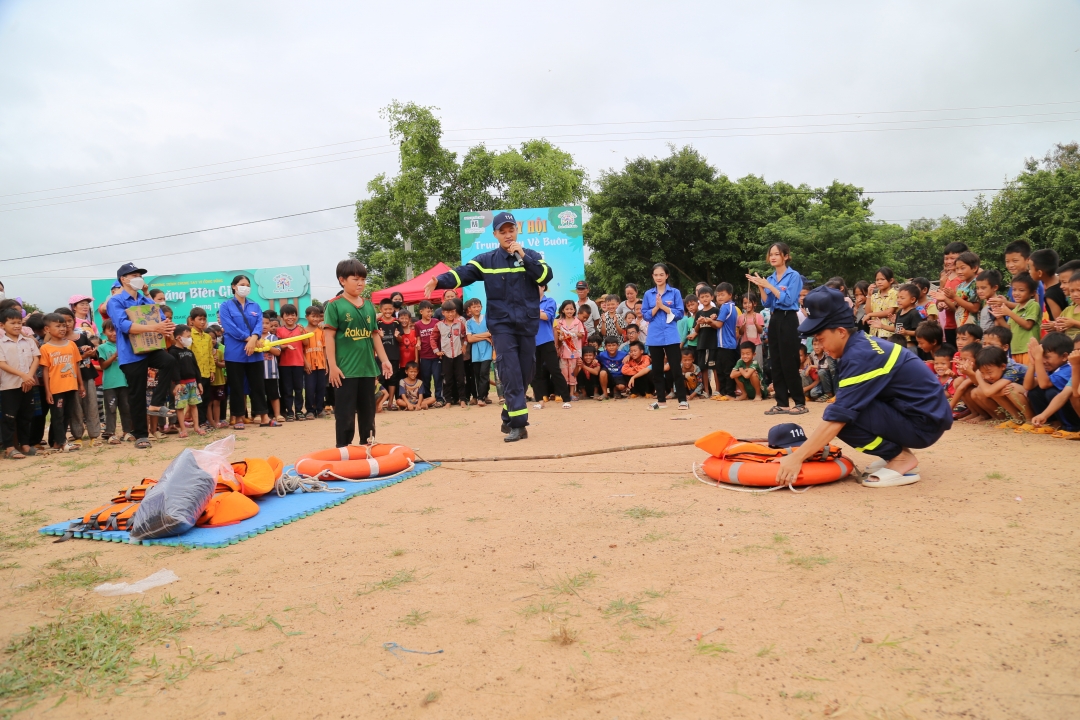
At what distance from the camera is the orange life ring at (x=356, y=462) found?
18.6ft

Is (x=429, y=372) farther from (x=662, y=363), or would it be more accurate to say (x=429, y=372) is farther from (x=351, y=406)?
(x=351, y=406)

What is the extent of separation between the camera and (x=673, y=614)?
108 inches

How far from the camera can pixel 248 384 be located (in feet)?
33.8

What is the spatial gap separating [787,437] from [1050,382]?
287cm

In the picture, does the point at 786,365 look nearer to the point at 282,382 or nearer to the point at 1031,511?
the point at 1031,511

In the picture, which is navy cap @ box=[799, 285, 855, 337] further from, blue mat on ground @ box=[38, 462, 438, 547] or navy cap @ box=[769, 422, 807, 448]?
blue mat on ground @ box=[38, 462, 438, 547]

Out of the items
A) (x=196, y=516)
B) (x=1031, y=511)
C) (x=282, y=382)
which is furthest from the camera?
(x=282, y=382)

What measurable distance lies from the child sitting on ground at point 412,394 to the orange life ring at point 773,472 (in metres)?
7.82

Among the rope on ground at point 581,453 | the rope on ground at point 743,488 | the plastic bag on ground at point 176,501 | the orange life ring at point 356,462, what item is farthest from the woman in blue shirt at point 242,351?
the rope on ground at point 743,488

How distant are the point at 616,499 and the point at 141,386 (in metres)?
6.81

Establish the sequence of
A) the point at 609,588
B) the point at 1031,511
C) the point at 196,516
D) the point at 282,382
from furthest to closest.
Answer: the point at 282,382 < the point at 196,516 < the point at 1031,511 < the point at 609,588

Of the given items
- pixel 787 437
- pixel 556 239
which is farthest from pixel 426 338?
pixel 787 437

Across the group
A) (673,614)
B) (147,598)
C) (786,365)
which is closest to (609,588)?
(673,614)

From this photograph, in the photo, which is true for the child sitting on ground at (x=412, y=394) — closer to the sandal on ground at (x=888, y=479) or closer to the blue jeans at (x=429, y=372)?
the blue jeans at (x=429, y=372)
